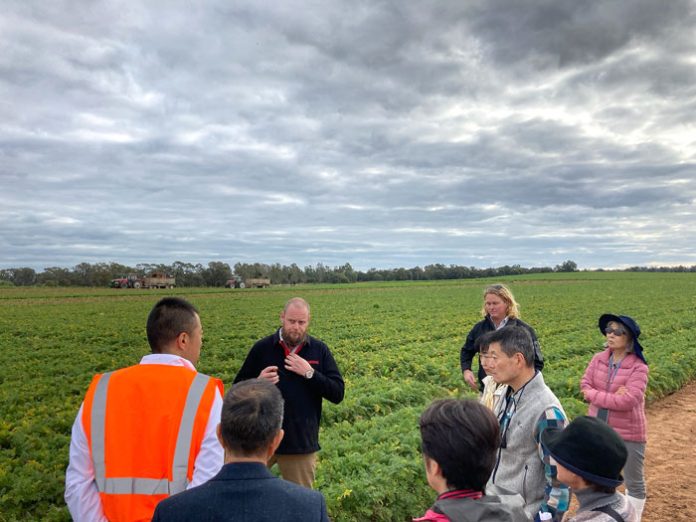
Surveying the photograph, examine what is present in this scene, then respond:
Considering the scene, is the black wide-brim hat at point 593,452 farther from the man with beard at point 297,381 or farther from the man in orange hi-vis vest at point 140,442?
the man with beard at point 297,381

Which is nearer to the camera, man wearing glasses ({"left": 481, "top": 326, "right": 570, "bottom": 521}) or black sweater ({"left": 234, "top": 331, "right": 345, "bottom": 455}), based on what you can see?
man wearing glasses ({"left": 481, "top": 326, "right": 570, "bottom": 521})

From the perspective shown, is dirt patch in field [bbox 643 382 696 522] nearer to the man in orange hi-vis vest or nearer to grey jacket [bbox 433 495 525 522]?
grey jacket [bbox 433 495 525 522]

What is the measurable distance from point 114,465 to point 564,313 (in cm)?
3104

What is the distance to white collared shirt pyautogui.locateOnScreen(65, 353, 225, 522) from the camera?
2506mm

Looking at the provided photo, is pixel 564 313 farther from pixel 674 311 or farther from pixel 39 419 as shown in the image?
pixel 39 419

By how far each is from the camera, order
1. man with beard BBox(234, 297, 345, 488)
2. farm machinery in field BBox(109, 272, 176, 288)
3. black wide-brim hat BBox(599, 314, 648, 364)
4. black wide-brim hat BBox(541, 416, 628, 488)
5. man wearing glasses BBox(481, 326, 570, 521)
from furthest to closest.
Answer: farm machinery in field BBox(109, 272, 176, 288)
black wide-brim hat BBox(599, 314, 648, 364)
man with beard BBox(234, 297, 345, 488)
man wearing glasses BBox(481, 326, 570, 521)
black wide-brim hat BBox(541, 416, 628, 488)

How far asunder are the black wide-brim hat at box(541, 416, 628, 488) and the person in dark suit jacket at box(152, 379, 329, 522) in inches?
50.8

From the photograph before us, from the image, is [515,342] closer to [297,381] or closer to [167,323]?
[297,381]

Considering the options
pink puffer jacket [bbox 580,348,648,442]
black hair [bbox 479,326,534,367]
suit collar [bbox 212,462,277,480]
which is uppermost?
black hair [bbox 479,326,534,367]

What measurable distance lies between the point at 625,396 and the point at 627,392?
0.18ft

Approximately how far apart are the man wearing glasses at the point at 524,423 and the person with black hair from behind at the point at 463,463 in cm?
107

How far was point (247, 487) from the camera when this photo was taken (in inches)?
75.6

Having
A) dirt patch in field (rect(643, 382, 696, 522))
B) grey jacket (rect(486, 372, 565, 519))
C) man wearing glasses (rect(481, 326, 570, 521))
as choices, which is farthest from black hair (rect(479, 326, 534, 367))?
dirt patch in field (rect(643, 382, 696, 522))

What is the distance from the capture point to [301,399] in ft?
15.2
